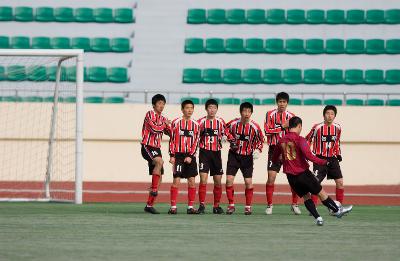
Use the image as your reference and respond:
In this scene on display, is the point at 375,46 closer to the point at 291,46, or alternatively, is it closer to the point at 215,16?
the point at 291,46

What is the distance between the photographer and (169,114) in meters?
22.2

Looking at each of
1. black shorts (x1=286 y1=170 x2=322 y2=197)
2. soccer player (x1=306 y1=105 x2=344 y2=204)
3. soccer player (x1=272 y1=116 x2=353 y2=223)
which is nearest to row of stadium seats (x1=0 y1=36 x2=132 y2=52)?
soccer player (x1=306 y1=105 x2=344 y2=204)

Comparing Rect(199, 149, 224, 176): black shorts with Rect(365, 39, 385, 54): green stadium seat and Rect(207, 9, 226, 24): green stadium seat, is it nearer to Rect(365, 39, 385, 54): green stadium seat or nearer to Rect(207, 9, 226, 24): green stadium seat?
Rect(207, 9, 226, 24): green stadium seat

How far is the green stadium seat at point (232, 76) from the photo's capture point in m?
25.8

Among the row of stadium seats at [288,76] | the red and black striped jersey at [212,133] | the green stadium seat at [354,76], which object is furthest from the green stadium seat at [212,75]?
the red and black striped jersey at [212,133]

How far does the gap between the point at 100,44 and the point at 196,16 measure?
2935 mm

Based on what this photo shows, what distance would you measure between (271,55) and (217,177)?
13.7 meters

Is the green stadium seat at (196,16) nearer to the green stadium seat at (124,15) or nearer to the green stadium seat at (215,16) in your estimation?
the green stadium seat at (215,16)

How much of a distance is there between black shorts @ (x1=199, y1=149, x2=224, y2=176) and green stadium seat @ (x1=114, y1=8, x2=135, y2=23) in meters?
14.3

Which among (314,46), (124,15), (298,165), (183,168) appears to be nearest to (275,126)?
(183,168)

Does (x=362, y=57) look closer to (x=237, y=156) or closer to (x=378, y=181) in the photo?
(x=378, y=181)

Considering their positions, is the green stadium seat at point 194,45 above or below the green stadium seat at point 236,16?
below

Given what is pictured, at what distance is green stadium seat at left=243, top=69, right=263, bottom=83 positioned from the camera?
1011 inches

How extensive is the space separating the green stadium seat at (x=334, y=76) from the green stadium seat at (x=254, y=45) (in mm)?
2016
